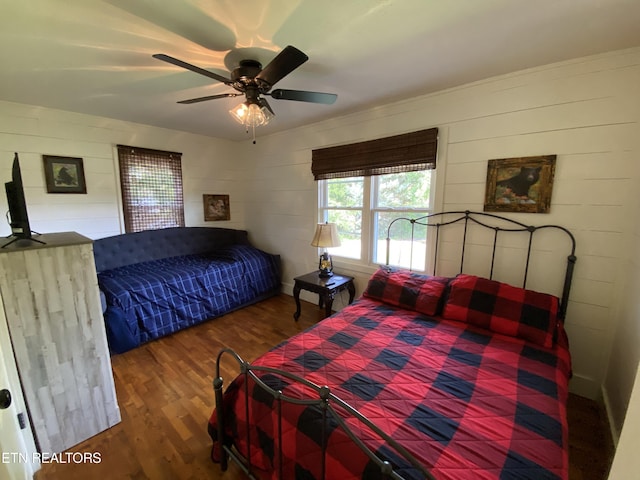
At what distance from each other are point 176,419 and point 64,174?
287 cm

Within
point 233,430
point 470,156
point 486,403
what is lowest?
point 233,430

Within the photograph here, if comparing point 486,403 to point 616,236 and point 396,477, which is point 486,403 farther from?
point 616,236

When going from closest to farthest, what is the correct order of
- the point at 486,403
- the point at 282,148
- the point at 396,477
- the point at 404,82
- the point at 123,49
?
1. the point at 396,477
2. the point at 486,403
3. the point at 123,49
4. the point at 404,82
5. the point at 282,148

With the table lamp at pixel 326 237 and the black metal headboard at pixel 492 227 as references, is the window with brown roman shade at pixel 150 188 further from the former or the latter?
the black metal headboard at pixel 492 227

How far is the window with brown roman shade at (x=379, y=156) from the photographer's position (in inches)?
98.2

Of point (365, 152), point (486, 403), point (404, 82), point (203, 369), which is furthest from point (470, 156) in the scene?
point (203, 369)

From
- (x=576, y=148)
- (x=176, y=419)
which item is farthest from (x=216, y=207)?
(x=576, y=148)

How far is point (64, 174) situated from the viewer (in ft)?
9.64

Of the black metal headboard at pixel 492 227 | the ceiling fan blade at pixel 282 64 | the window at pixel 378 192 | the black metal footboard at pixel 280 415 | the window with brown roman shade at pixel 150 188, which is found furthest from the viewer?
the window with brown roman shade at pixel 150 188

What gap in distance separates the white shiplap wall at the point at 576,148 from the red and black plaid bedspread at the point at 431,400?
1.65ft

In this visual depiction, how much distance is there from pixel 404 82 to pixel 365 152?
0.79 m

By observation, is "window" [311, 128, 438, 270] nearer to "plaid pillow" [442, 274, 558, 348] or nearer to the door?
"plaid pillow" [442, 274, 558, 348]

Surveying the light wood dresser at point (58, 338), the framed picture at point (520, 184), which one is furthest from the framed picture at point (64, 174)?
the framed picture at point (520, 184)

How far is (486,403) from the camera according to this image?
126 centimetres
